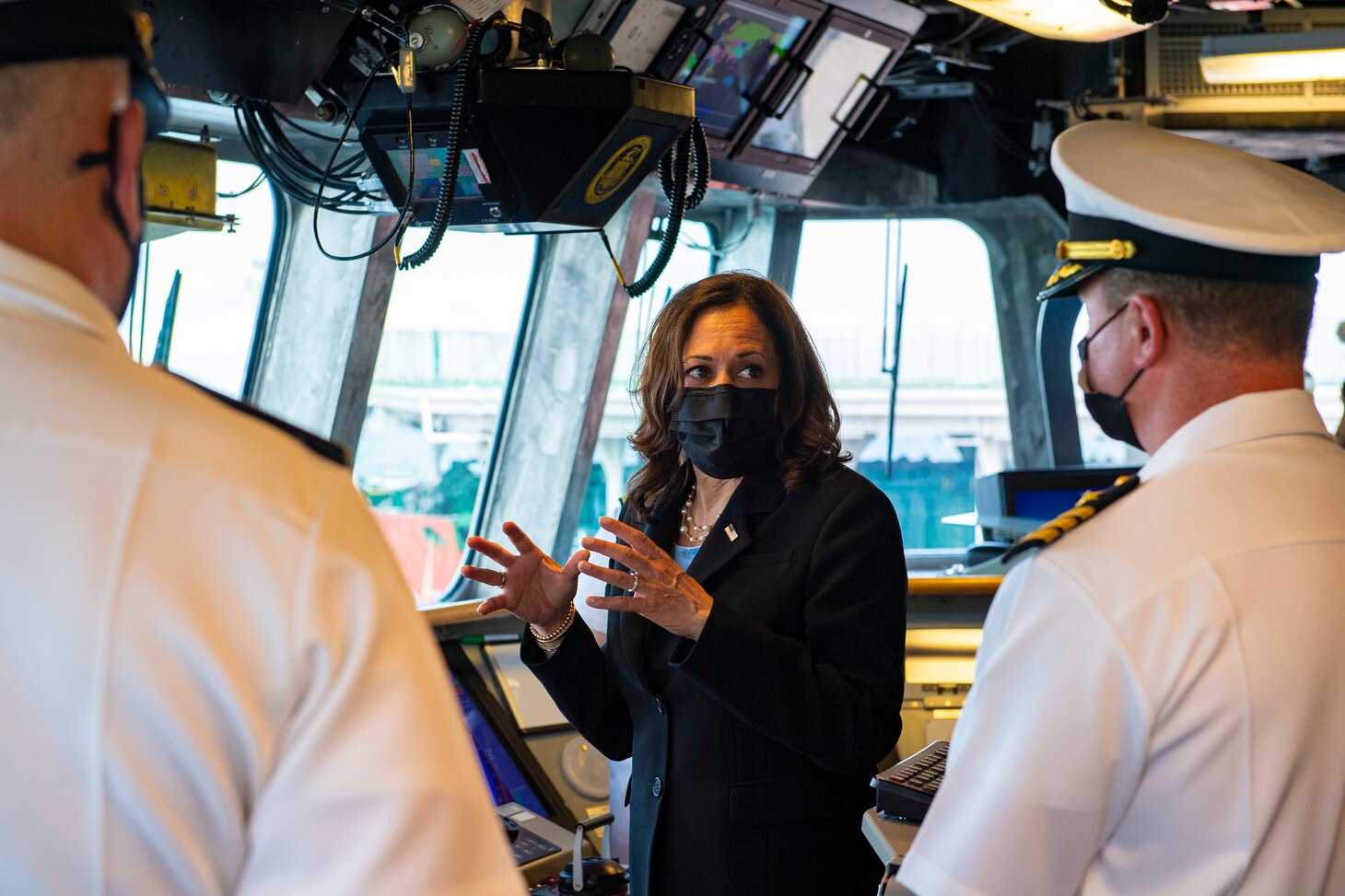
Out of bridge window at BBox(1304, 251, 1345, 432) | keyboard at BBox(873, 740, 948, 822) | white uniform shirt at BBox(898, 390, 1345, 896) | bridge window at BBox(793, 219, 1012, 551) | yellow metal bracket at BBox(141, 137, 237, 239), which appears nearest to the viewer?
white uniform shirt at BBox(898, 390, 1345, 896)

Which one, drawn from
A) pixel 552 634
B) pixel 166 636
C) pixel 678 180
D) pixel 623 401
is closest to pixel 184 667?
pixel 166 636

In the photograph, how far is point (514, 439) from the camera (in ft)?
19.5

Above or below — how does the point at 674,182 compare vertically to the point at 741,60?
below

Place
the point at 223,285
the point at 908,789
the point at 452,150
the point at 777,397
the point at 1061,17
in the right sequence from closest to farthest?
the point at 908,789, the point at 777,397, the point at 452,150, the point at 1061,17, the point at 223,285

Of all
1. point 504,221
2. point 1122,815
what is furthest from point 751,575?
point 504,221

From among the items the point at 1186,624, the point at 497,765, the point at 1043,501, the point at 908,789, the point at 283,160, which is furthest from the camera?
the point at 1043,501

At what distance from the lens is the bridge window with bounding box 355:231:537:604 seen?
5160 millimetres

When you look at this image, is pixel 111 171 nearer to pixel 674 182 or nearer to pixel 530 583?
pixel 530 583

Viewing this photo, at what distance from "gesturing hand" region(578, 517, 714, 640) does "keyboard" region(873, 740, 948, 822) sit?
326 mm

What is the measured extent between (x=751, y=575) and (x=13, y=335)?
130cm

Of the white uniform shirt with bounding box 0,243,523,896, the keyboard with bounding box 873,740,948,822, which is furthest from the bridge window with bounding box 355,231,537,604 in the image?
the white uniform shirt with bounding box 0,243,523,896

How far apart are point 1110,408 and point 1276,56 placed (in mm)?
3687

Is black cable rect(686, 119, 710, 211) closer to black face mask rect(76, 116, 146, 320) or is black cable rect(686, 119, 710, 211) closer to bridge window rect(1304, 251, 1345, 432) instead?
black face mask rect(76, 116, 146, 320)

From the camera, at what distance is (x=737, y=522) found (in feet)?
6.36
